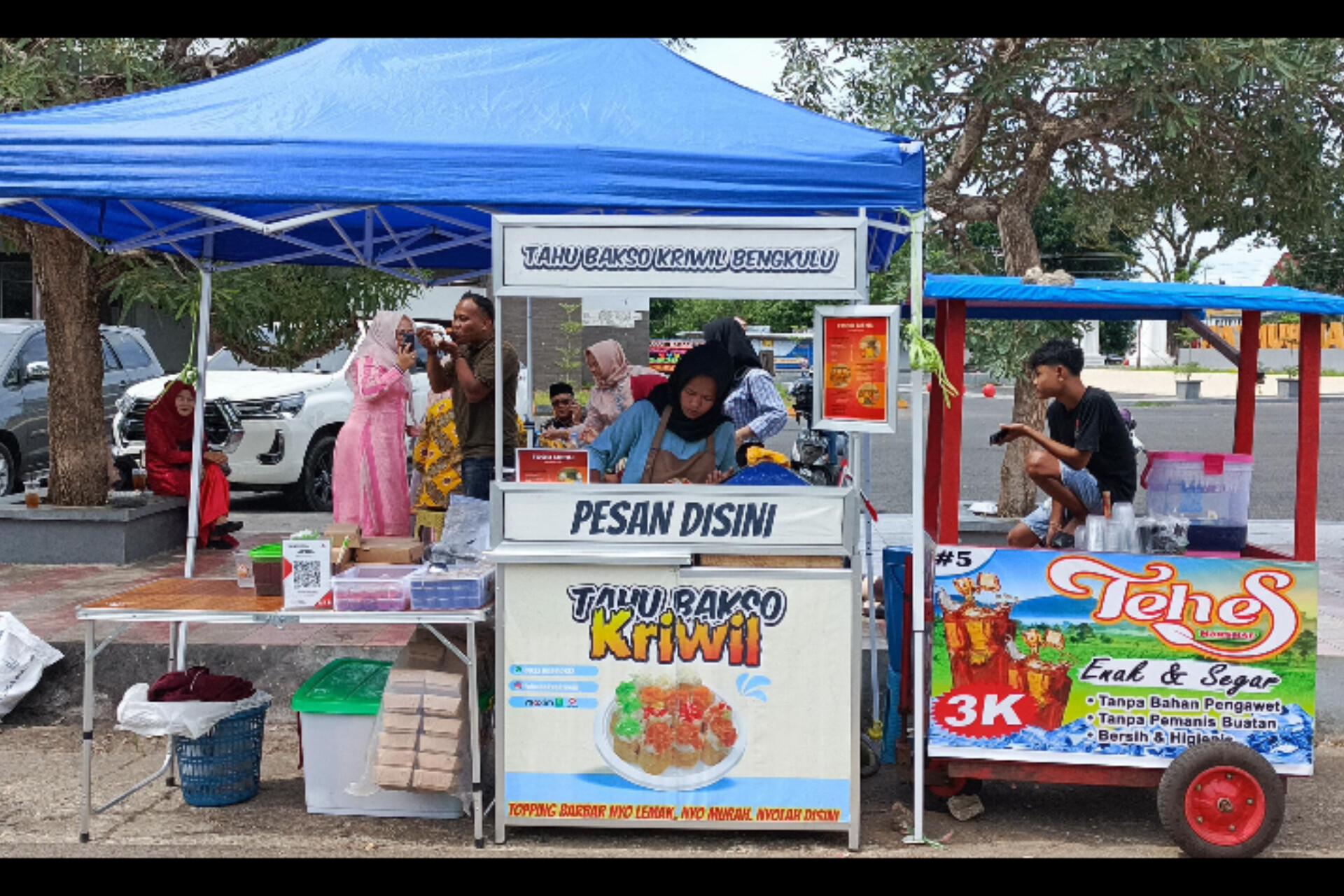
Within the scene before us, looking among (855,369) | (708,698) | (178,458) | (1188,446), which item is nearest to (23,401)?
(178,458)

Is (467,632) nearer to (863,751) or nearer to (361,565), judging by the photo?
(361,565)

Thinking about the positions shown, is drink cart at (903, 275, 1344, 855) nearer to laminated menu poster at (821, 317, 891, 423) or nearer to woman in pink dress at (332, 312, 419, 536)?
laminated menu poster at (821, 317, 891, 423)

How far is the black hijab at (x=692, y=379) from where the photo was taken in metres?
5.64

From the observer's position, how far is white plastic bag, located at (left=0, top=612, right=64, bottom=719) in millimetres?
6574

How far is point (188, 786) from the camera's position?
5492 millimetres

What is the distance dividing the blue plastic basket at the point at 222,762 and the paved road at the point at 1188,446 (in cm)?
862

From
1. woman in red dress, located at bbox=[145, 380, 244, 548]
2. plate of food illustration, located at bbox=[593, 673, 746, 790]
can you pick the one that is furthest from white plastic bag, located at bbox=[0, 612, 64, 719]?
woman in red dress, located at bbox=[145, 380, 244, 548]

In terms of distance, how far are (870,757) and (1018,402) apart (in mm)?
4991

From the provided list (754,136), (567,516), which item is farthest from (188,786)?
(754,136)

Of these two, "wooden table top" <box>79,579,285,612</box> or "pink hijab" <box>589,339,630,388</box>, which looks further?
"pink hijab" <box>589,339,630,388</box>

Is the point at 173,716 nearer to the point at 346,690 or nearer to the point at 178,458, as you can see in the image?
the point at 346,690

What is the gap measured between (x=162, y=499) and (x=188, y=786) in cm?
526

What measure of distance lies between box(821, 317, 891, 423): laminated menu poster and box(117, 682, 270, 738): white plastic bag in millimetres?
2686

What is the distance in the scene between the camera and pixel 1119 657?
5039 mm
